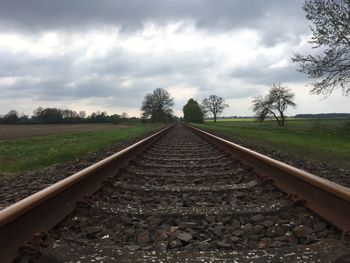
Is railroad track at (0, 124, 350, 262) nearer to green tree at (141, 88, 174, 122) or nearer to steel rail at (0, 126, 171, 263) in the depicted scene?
steel rail at (0, 126, 171, 263)

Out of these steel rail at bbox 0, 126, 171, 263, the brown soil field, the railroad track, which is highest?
steel rail at bbox 0, 126, 171, 263

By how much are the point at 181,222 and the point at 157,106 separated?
10785 centimetres

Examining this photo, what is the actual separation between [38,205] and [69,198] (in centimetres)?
78

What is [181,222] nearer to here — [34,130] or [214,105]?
[34,130]

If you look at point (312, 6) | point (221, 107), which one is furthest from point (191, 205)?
point (221, 107)

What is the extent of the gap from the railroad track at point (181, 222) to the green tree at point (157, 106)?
100052 mm

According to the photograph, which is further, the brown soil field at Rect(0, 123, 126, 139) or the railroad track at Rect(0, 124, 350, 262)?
the brown soil field at Rect(0, 123, 126, 139)

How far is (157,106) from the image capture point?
364ft

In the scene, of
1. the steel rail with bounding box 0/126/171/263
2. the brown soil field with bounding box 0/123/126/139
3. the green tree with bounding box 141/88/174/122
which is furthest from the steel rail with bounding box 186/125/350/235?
the green tree with bounding box 141/88/174/122

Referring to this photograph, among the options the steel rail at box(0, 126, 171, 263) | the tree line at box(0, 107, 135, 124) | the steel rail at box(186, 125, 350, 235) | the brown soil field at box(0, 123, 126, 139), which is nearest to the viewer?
the steel rail at box(0, 126, 171, 263)

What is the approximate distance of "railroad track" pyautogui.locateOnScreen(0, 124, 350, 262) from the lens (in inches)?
102

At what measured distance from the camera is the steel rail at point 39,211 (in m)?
2.49

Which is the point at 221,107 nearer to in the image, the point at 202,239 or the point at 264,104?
the point at 264,104

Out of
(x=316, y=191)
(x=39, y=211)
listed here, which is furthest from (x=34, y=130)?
(x=316, y=191)
